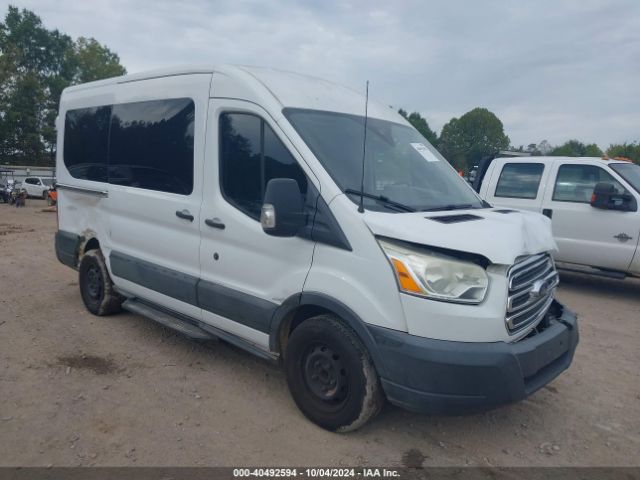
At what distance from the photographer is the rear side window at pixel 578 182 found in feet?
24.8

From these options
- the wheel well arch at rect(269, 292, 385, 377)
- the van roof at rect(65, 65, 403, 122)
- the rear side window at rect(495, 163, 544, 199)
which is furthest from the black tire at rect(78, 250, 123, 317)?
the rear side window at rect(495, 163, 544, 199)

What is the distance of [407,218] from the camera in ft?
10.5

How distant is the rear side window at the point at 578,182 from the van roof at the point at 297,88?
4420 mm

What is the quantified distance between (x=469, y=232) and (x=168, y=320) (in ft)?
9.37

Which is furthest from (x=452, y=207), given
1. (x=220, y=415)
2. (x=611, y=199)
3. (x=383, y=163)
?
(x=611, y=199)

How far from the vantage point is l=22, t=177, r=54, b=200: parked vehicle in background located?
3312cm

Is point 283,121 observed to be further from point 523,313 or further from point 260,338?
point 523,313

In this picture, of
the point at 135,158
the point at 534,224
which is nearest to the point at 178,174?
the point at 135,158

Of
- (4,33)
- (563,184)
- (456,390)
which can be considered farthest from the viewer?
(4,33)

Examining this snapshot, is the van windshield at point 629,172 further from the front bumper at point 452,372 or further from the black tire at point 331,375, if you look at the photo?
the black tire at point 331,375

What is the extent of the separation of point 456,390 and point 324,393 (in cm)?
92

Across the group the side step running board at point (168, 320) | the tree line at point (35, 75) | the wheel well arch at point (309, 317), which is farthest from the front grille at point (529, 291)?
the tree line at point (35, 75)

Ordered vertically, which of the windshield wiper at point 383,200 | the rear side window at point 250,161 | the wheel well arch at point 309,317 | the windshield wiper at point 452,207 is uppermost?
the rear side window at point 250,161

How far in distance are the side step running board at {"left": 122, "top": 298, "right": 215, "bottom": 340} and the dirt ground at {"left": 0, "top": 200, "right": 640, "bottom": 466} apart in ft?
1.10
